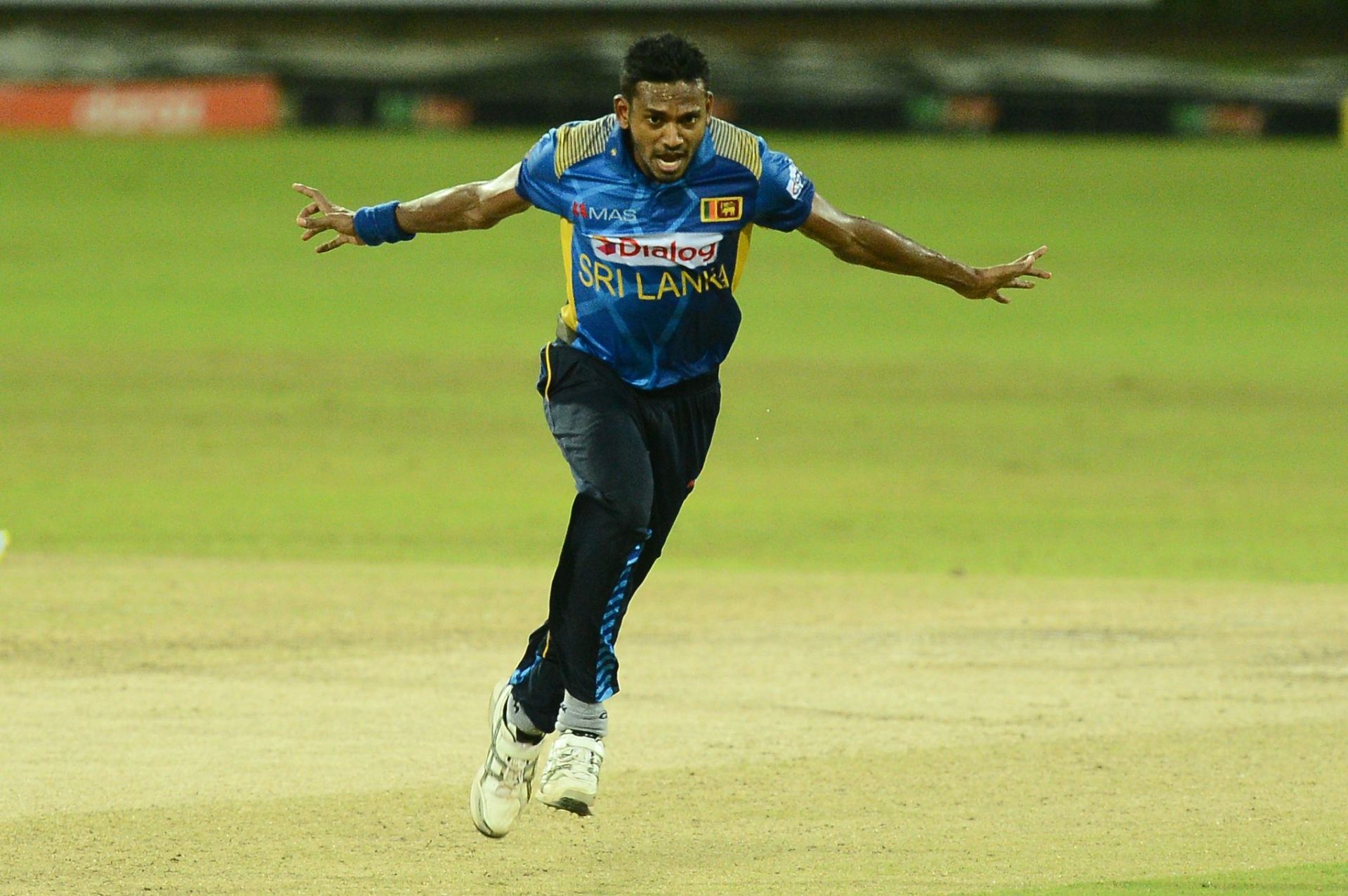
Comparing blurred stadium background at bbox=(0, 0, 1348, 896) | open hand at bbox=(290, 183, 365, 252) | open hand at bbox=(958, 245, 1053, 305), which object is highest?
open hand at bbox=(290, 183, 365, 252)

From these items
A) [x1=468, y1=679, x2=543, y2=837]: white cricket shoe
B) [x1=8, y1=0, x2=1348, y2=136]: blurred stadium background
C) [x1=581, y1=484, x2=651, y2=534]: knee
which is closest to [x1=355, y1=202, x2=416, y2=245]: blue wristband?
[x1=581, y1=484, x2=651, y2=534]: knee

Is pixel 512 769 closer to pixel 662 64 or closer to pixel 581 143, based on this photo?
pixel 581 143

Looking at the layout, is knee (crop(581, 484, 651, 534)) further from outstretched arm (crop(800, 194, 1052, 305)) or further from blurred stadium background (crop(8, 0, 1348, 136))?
blurred stadium background (crop(8, 0, 1348, 136))

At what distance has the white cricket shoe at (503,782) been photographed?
6527mm

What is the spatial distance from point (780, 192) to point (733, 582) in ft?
16.5

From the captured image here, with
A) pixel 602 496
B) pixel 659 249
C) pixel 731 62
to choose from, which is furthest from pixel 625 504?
pixel 731 62

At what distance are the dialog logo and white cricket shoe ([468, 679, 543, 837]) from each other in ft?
4.72

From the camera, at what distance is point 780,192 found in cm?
633

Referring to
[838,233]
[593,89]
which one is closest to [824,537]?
[838,233]

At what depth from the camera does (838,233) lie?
649cm

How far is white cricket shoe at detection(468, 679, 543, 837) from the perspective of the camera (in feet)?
21.4

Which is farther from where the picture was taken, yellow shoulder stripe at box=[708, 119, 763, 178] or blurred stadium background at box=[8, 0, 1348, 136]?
blurred stadium background at box=[8, 0, 1348, 136]

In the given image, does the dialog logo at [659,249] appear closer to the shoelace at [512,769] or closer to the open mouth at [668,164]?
the open mouth at [668,164]

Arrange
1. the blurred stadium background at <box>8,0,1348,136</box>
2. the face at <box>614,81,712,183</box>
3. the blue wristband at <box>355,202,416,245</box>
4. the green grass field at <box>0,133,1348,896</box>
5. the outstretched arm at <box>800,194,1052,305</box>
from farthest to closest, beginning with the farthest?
the blurred stadium background at <box>8,0,1348,136</box> → the green grass field at <box>0,133,1348,896</box> → the blue wristband at <box>355,202,416,245</box> → the outstretched arm at <box>800,194,1052,305</box> → the face at <box>614,81,712,183</box>
